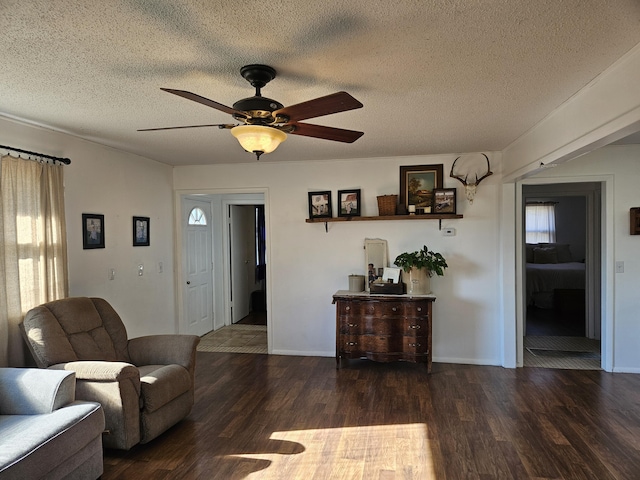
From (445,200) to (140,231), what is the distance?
335 centimetres

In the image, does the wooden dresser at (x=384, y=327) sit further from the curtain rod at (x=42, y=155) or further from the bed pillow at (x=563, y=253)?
the bed pillow at (x=563, y=253)

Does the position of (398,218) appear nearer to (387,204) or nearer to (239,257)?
(387,204)

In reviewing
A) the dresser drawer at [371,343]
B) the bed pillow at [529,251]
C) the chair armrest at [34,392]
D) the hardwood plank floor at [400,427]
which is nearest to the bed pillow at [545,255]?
the bed pillow at [529,251]

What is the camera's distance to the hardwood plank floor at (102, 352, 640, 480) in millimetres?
2465

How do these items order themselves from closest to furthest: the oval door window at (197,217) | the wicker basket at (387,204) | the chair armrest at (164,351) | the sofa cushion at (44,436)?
1. the sofa cushion at (44,436)
2. the chair armrest at (164,351)
3. the wicker basket at (387,204)
4. the oval door window at (197,217)

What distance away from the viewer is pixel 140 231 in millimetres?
4379

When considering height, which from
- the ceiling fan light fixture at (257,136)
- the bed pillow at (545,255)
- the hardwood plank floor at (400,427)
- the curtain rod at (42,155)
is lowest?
the hardwood plank floor at (400,427)

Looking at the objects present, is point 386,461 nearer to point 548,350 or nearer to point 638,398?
point 638,398

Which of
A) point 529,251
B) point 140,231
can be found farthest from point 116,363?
point 529,251

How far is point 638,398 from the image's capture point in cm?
346

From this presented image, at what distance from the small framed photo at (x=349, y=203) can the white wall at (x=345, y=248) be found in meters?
0.08

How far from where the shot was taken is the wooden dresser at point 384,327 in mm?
4098

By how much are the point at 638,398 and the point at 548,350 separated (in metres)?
1.46

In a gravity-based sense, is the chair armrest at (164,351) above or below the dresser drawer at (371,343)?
above
